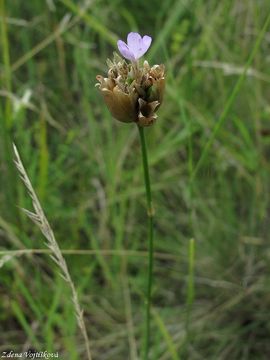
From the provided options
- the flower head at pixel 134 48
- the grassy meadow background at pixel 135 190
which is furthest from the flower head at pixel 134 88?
the grassy meadow background at pixel 135 190

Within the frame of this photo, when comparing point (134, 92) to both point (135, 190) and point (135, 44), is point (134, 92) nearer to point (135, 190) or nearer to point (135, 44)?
point (135, 44)

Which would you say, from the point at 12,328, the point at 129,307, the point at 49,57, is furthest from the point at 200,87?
the point at 12,328

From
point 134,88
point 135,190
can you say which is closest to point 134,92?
point 134,88

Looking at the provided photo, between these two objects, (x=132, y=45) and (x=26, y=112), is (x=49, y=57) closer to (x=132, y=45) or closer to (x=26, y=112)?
(x=26, y=112)

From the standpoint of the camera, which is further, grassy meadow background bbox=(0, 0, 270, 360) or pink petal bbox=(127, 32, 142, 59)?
grassy meadow background bbox=(0, 0, 270, 360)

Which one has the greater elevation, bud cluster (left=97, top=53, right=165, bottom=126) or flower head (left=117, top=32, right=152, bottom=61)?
flower head (left=117, top=32, right=152, bottom=61)

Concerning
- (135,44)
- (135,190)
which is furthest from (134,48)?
(135,190)

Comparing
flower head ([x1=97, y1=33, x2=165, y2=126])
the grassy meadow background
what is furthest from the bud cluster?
the grassy meadow background

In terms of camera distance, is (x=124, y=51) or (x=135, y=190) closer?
(x=124, y=51)

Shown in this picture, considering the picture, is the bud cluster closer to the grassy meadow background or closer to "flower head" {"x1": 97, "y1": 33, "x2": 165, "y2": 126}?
"flower head" {"x1": 97, "y1": 33, "x2": 165, "y2": 126}

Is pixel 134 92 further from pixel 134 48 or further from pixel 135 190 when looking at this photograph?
pixel 135 190

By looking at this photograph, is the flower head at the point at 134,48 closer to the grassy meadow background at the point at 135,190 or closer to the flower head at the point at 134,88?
the flower head at the point at 134,88
